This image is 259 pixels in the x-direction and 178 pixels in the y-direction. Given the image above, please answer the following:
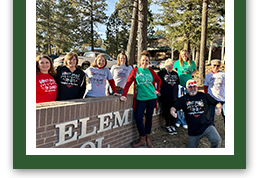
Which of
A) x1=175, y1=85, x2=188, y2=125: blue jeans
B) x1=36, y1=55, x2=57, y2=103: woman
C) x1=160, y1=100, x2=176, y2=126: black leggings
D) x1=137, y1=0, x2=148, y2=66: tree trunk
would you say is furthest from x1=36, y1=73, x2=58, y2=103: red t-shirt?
x1=137, y1=0, x2=148, y2=66: tree trunk

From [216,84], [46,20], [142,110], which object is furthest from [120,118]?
[46,20]

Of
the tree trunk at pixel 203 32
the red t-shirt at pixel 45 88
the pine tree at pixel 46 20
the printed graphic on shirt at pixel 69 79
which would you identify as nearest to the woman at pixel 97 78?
the printed graphic on shirt at pixel 69 79

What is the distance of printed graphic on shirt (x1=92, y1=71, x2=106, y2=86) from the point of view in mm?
3114

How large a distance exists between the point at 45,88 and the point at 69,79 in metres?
0.36

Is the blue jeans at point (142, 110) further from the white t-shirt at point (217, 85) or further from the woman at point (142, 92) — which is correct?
the white t-shirt at point (217, 85)

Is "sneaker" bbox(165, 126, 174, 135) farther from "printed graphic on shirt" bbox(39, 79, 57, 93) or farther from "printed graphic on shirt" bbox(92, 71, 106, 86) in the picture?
"printed graphic on shirt" bbox(39, 79, 57, 93)

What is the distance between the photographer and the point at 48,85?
2.68m

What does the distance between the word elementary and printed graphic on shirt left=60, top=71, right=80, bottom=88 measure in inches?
24.5
